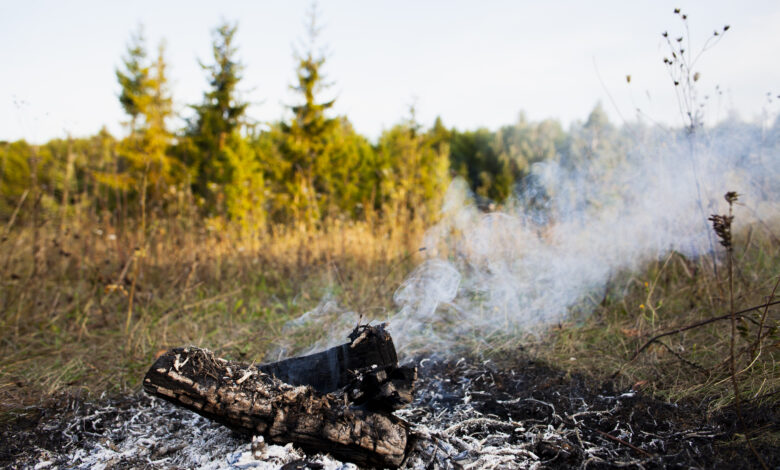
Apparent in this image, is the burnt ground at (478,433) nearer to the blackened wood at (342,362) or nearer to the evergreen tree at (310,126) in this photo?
the blackened wood at (342,362)

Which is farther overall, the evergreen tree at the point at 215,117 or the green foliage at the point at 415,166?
the evergreen tree at the point at 215,117

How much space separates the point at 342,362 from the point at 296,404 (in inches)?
14.3

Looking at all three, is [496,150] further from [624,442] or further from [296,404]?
[296,404]

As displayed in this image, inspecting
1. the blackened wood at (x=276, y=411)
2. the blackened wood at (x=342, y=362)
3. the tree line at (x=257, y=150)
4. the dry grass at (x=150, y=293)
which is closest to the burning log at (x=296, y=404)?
the blackened wood at (x=276, y=411)

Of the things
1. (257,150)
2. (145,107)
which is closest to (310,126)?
(257,150)

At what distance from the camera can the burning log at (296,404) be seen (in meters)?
1.65

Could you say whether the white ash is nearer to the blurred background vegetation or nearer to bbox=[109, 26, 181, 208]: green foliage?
the blurred background vegetation

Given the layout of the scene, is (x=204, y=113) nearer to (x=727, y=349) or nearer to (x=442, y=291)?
(x=442, y=291)

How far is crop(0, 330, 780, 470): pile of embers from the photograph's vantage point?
170 centimetres

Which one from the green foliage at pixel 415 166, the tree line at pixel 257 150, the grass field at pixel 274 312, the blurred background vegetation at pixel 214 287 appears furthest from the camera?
the tree line at pixel 257 150

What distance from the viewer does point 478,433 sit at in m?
1.96

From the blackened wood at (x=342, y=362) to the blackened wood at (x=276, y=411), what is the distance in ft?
0.72

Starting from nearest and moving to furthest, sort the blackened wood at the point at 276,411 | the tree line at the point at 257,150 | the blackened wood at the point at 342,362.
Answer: the blackened wood at the point at 276,411
the blackened wood at the point at 342,362
the tree line at the point at 257,150

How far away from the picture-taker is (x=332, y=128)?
49.4 ft
